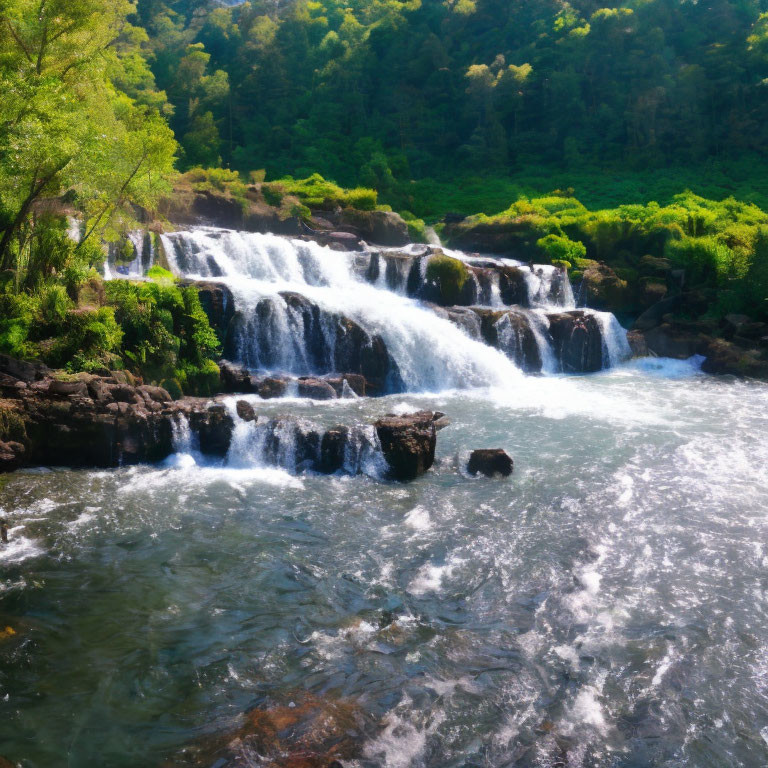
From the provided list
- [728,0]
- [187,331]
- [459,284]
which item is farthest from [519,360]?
[728,0]

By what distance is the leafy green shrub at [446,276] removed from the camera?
28547 millimetres

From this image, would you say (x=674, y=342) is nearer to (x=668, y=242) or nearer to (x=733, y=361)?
(x=733, y=361)

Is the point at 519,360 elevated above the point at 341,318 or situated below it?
below

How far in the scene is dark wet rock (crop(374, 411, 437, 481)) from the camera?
15305mm

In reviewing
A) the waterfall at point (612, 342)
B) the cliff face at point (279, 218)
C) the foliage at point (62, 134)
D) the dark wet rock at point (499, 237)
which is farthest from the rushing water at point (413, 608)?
the cliff face at point (279, 218)

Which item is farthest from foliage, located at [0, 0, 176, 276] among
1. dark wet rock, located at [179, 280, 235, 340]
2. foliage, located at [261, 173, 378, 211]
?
foliage, located at [261, 173, 378, 211]

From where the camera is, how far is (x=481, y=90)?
59000mm

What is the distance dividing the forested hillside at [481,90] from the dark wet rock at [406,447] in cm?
3539

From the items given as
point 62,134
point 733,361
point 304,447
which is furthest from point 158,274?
point 733,361

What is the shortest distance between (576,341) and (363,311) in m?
9.17

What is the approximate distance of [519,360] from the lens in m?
26.3

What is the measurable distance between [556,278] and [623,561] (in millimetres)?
21355

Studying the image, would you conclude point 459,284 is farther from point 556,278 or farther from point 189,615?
point 189,615

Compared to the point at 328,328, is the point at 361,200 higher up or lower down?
higher up
